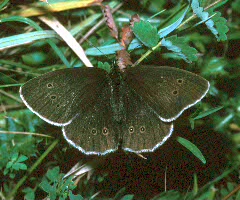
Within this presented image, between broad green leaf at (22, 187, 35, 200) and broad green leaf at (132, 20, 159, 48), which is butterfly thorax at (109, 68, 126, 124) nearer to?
broad green leaf at (132, 20, 159, 48)

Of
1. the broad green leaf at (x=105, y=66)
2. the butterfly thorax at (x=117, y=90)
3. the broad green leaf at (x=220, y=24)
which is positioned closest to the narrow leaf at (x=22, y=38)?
the broad green leaf at (x=105, y=66)

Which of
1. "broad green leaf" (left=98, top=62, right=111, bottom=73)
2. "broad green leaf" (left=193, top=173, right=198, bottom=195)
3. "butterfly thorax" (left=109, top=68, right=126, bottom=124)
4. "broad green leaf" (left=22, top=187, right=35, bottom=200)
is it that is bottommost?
"broad green leaf" (left=193, top=173, right=198, bottom=195)

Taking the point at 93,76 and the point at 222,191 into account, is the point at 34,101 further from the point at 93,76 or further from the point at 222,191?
the point at 222,191

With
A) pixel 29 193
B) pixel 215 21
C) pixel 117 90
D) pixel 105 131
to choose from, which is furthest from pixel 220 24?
pixel 29 193

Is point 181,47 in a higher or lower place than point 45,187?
higher

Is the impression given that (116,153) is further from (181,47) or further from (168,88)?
(181,47)

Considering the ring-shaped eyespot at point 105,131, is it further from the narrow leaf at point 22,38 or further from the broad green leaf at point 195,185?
the narrow leaf at point 22,38

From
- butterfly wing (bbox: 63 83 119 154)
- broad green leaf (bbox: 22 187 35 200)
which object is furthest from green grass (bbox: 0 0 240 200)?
butterfly wing (bbox: 63 83 119 154)
